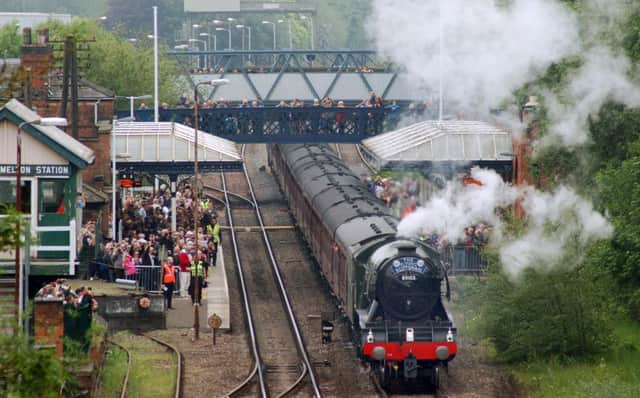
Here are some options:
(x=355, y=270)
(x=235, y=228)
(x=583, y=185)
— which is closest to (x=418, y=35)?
(x=235, y=228)

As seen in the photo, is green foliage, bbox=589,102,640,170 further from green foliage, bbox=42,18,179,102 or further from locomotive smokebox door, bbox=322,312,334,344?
green foliage, bbox=42,18,179,102

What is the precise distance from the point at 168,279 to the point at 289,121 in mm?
21518

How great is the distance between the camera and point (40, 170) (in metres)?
27.4

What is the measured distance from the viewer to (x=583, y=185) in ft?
113

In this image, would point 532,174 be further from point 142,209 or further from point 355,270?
point 142,209

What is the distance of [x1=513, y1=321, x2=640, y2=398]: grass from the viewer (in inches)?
1002

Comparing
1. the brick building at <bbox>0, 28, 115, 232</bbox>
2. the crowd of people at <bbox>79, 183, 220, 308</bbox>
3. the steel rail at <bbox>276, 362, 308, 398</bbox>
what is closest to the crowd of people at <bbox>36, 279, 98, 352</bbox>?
the steel rail at <bbox>276, 362, 308, 398</bbox>

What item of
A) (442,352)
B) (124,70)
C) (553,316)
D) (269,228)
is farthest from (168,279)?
(124,70)

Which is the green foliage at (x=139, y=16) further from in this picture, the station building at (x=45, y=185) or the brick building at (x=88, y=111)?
the station building at (x=45, y=185)

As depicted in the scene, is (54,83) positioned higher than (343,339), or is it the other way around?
(54,83)

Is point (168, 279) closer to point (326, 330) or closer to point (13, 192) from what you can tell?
point (326, 330)

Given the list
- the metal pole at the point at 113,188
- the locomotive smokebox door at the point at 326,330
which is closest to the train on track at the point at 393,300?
the locomotive smokebox door at the point at 326,330

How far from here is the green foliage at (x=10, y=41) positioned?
2621 inches

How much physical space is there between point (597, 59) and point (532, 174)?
5905 mm
